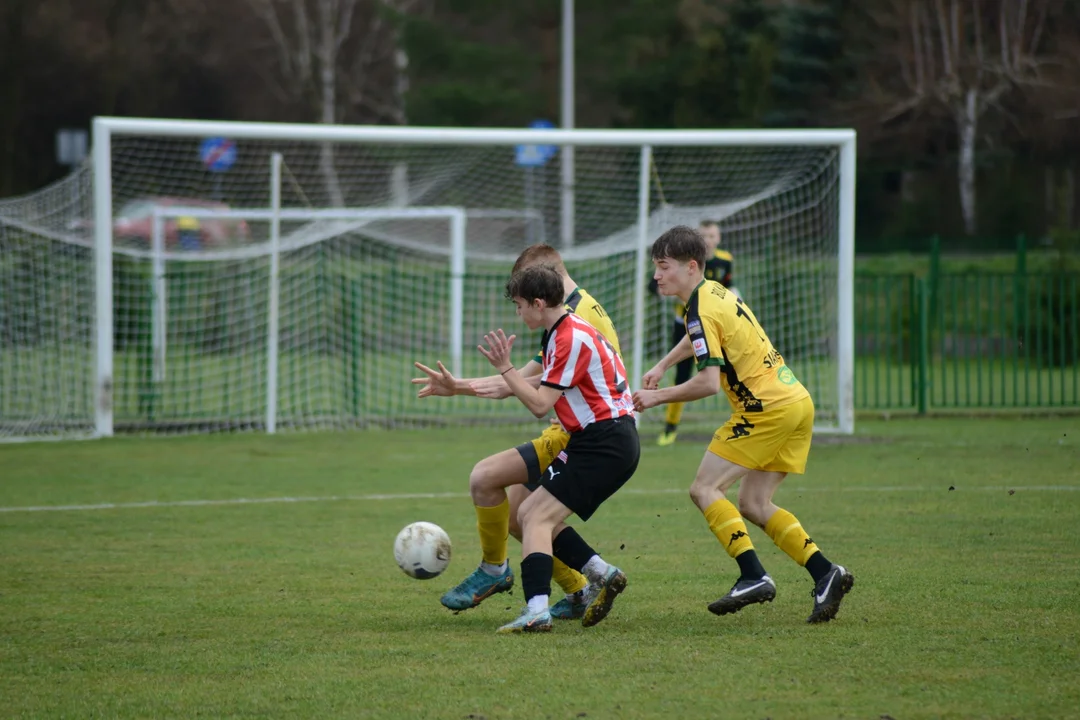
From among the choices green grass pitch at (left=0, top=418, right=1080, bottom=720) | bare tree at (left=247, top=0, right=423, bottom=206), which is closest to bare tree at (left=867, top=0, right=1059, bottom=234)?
bare tree at (left=247, top=0, right=423, bottom=206)

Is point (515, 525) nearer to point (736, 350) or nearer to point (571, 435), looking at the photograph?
point (571, 435)

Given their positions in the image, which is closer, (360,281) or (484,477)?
(484,477)

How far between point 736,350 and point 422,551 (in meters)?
1.74

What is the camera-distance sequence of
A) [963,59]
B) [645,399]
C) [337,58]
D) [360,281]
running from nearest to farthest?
[645,399] → [360,281] → [963,59] → [337,58]

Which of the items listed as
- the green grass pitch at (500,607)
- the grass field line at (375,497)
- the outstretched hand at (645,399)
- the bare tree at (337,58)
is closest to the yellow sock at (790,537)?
the green grass pitch at (500,607)

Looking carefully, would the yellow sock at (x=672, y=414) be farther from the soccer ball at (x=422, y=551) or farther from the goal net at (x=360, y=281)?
the soccer ball at (x=422, y=551)

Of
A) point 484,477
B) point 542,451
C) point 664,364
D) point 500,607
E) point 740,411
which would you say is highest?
point 664,364

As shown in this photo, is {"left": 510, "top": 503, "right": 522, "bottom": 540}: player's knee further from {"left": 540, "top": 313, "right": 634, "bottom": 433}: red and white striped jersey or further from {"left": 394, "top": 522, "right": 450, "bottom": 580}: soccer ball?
{"left": 540, "top": 313, "right": 634, "bottom": 433}: red and white striped jersey

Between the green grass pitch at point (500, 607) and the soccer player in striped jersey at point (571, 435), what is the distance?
22 centimetres

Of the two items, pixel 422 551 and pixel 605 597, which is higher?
pixel 422 551

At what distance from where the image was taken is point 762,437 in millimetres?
6207

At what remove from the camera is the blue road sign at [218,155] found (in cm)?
1995

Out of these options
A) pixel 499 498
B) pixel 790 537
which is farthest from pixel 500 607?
pixel 790 537

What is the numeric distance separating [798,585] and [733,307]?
1.60 metres
